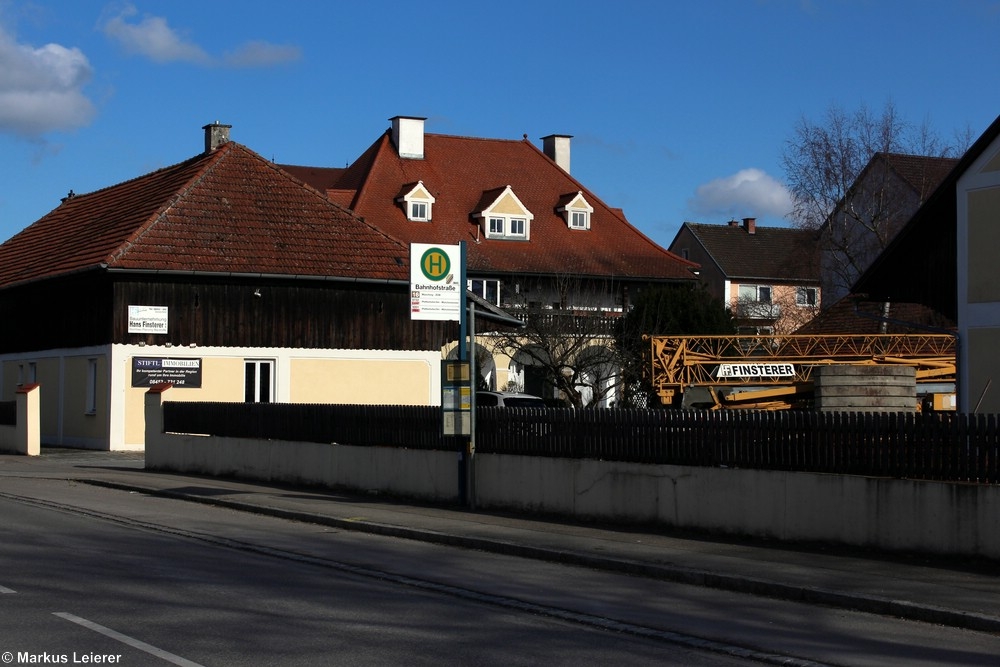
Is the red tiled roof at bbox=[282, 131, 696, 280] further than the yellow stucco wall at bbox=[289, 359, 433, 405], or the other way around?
the red tiled roof at bbox=[282, 131, 696, 280]

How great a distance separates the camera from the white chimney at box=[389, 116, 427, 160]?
6575cm

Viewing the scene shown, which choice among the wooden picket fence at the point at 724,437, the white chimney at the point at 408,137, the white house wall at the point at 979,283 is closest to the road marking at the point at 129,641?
the wooden picket fence at the point at 724,437

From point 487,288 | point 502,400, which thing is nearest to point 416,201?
point 487,288

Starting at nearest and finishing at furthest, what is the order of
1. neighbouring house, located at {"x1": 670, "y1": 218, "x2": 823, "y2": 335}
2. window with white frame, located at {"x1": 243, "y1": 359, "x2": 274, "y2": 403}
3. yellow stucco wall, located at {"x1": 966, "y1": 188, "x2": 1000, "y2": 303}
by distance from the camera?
1. yellow stucco wall, located at {"x1": 966, "y1": 188, "x2": 1000, "y2": 303}
2. window with white frame, located at {"x1": 243, "y1": 359, "x2": 274, "y2": 403}
3. neighbouring house, located at {"x1": 670, "y1": 218, "x2": 823, "y2": 335}

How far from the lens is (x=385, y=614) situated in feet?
34.9

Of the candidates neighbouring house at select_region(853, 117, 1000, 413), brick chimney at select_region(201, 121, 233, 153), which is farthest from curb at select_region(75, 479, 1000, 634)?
brick chimney at select_region(201, 121, 233, 153)

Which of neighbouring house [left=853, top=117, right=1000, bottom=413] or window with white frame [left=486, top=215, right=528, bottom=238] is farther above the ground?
window with white frame [left=486, top=215, right=528, bottom=238]

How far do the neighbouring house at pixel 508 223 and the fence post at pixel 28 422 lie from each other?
21451 millimetres

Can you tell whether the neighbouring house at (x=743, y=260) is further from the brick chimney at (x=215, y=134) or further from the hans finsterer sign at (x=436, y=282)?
the hans finsterer sign at (x=436, y=282)

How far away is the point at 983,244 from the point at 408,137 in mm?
46324

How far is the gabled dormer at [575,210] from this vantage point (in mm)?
A: 64500

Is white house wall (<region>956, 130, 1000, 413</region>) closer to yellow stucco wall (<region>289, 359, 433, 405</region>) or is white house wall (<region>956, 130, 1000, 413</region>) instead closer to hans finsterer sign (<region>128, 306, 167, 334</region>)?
yellow stucco wall (<region>289, 359, 433, 405</region>)

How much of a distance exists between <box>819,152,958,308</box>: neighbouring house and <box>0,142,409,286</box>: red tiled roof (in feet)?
62.4

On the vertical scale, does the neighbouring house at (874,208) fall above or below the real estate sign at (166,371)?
above
